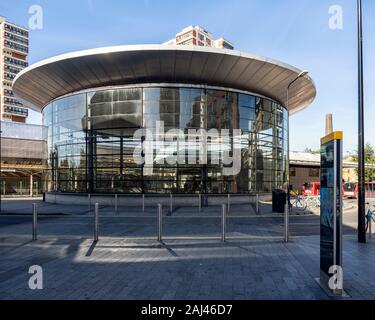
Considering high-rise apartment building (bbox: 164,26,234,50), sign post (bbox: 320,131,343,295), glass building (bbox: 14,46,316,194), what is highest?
high-rise apartment building (bbox: 164,26,234,50)

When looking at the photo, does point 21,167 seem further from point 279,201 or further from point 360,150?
point 360,150

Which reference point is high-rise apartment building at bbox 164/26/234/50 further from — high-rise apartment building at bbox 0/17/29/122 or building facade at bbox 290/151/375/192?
building facade at bbox 290/151/375/192

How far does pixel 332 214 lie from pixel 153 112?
1852 centimetres

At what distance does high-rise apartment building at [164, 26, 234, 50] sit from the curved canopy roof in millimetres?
104222

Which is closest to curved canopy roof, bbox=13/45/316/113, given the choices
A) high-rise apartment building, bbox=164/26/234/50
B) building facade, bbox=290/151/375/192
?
building facade, bbox=290/151/375/192

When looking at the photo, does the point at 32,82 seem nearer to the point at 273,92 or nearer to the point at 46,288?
the point at 273,92

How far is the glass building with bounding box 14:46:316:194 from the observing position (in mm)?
21172

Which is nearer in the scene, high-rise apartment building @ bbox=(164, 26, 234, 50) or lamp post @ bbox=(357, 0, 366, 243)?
lamp post @ bbox=(357, 0, 366, 243)

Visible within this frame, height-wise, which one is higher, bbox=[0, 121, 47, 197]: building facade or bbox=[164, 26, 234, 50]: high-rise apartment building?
bbox=[164, 26, 234, 50]: high-rise apartment building

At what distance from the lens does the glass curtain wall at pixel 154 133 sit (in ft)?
72.7

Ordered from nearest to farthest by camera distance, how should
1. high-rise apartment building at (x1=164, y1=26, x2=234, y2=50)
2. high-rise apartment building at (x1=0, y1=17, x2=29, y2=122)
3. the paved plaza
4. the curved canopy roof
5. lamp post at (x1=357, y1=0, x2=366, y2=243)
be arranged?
the paved plaza → lamp post at (x1=357, y1=0, x2=366, y2=243) → the curved canopy roof → high-rise apartment building at (x1=0, y1=17, x2=29, y2=122) → high-rise apartment building at (x1=164, y1=26, x2=234, y2=50)

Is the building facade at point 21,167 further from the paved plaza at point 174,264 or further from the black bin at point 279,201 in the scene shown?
the black bin at point 279,201

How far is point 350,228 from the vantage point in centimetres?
1256

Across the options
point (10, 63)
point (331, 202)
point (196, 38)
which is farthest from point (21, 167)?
point (196, 38)
